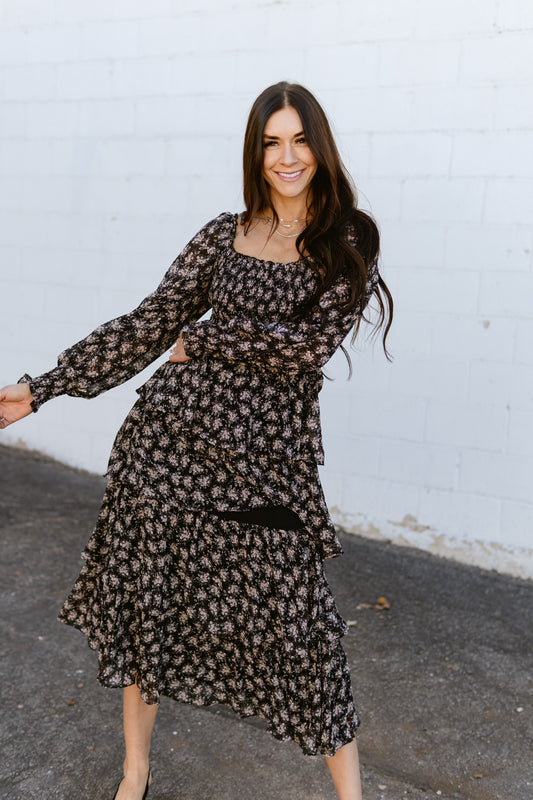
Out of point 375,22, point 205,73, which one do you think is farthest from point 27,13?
point 375,22

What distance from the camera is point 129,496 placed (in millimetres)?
2191

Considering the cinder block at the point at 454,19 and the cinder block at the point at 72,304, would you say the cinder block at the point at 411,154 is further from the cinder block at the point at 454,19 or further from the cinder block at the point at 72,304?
the cinder block at the point at 72,304

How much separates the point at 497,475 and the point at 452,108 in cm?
161

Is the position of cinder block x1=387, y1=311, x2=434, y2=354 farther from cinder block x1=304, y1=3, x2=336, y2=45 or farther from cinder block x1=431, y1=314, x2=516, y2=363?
cinder block x1=304, y1=3, x2=336, y2=45

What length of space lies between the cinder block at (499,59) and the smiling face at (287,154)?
199 cm

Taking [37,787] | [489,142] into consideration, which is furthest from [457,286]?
[37,787]

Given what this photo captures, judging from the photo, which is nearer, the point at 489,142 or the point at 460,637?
the point at 460,637

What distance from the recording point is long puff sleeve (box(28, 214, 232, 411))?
221 centimetres

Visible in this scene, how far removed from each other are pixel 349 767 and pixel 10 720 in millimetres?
1107

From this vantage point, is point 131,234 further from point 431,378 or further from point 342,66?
point 431,378

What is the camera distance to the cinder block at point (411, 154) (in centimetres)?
395

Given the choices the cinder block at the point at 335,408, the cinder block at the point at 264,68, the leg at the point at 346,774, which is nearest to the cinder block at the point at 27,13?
Result: the cinder block at the point at 264,68

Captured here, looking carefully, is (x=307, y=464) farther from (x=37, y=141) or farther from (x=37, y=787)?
(x=37, y=141)

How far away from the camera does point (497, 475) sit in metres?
3.97
